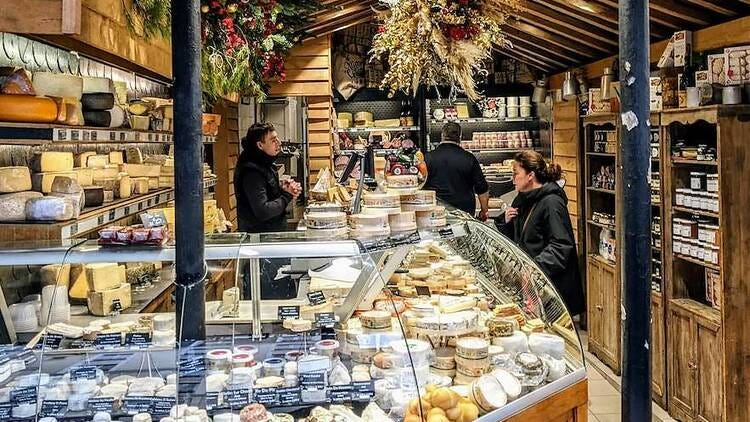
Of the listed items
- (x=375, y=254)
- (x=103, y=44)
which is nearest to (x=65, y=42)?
(x=103, y=44)

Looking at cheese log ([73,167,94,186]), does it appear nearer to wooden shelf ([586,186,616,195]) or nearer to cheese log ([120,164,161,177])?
cheese log ([120,164,161,177])

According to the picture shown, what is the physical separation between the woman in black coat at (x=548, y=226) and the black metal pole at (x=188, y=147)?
9.47ft

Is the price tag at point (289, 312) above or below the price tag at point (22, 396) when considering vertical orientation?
above

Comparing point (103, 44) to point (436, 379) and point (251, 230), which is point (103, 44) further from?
point (251, 230)

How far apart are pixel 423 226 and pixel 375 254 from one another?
223mm

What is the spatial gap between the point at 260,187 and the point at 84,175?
1.23 m

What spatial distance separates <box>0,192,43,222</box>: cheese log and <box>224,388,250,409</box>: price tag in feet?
4.68

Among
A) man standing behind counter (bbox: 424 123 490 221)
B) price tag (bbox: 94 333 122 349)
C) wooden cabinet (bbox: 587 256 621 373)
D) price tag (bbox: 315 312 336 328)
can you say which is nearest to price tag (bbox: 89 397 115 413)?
price tag (bbox: 94 333 122 349)

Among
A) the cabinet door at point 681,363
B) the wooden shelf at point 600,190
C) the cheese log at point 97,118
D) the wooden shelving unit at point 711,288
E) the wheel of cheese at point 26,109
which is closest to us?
the wheel of cheese at point 26,109

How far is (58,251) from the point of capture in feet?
8.00

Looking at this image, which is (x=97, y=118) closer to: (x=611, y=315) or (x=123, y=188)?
(x=123, y=188)

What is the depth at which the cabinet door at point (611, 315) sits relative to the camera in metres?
6.31

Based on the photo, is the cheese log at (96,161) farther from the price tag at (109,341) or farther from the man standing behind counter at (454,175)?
the man standing behind counter at (454,175)

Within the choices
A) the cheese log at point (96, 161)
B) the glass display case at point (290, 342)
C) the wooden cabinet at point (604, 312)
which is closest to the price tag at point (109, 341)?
the glass display case at point (290, 342)
